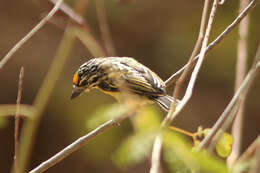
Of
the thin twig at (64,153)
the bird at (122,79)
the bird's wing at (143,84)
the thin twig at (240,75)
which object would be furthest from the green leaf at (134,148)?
the bird's wing at (143,84)

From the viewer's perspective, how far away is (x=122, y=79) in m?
3.90

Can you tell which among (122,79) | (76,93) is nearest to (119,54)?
(76,93)

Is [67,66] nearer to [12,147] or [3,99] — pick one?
[3,99]

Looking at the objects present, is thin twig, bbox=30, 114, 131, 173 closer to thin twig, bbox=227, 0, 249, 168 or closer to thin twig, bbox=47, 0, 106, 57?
thin twig, bbox=47, 0, 106, 57

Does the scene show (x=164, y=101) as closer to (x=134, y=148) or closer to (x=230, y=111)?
(x=230, y=111)

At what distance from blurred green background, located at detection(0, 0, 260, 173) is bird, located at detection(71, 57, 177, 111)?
12.3 feet

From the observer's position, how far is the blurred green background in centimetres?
855

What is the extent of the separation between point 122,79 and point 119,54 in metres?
5.30

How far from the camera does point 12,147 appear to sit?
8.80m

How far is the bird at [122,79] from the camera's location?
13.5ft

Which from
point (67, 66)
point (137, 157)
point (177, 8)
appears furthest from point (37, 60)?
point (137, 157)

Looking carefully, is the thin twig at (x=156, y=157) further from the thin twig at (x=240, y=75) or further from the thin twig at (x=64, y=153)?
the thin twig at (x=240, y=75)

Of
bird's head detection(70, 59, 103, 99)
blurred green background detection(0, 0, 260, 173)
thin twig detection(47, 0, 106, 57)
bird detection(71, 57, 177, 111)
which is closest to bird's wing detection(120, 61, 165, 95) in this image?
bird detection(71, 57, 177, 111)

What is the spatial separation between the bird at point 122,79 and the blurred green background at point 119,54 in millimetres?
3753
